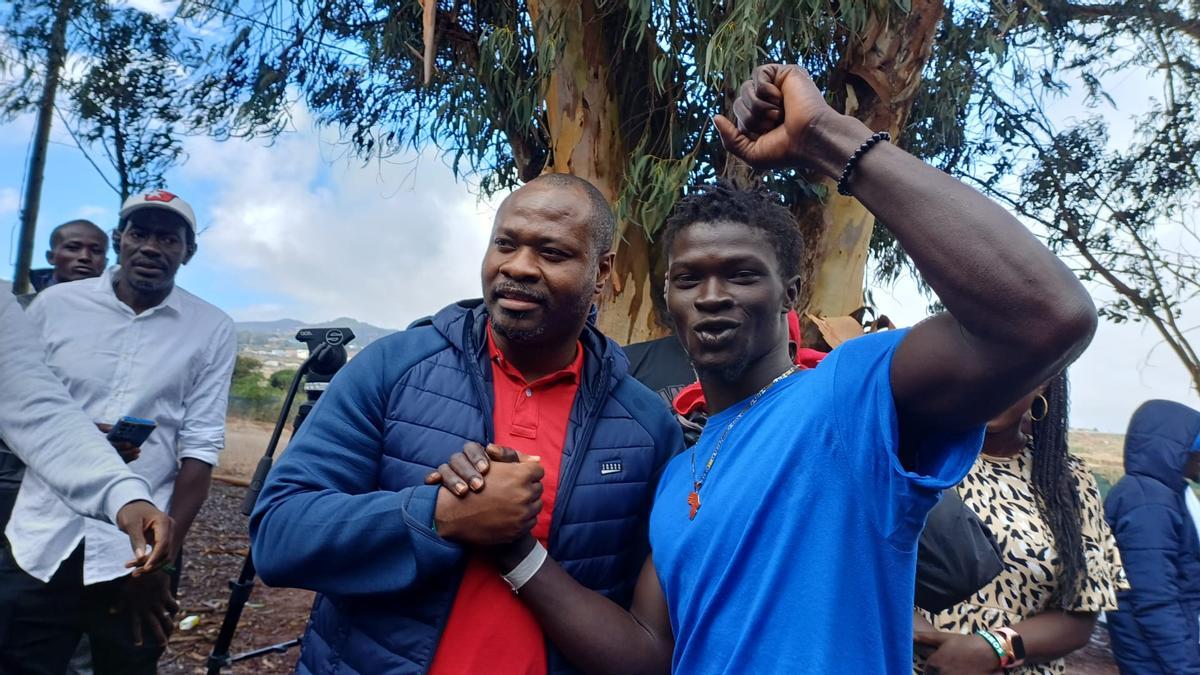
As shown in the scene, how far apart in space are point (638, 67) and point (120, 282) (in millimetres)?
4378

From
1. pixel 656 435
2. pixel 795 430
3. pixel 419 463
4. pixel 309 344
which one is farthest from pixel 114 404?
pixel 795 430

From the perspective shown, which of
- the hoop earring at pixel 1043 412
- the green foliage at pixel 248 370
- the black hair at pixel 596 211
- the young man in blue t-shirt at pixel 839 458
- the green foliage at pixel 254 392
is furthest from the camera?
the green foliage at pixel 248 370

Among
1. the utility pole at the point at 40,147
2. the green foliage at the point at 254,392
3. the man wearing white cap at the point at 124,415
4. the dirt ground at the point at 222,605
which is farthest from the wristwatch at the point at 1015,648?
the green foliage at the point at 254,392

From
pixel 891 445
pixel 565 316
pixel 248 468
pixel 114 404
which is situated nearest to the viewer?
pixel 891 445

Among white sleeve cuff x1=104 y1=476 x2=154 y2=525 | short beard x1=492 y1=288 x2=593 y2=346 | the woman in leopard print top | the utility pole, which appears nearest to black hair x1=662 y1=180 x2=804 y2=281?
short beard x1=492 y1=288 x2=593 y2=346

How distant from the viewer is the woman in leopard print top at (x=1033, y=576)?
6.63 ft

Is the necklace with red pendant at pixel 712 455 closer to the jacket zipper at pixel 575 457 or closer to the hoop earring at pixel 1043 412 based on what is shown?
the jacket zipper at pixel 575 457

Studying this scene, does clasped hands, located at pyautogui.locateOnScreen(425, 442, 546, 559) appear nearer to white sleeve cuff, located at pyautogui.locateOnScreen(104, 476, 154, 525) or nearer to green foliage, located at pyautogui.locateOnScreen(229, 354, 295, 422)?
white sleeve cuff, located at pyautogui.locateOnScreen(104, 476, 154, 525)

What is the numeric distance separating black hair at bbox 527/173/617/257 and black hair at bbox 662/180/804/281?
159 millimetres

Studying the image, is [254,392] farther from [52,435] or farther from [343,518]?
[343,518]

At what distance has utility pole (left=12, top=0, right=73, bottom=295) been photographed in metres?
5.56

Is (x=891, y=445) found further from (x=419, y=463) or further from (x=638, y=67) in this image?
(x=638, y=67)

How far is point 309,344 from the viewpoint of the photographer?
2.47 meters

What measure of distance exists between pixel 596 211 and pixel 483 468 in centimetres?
72
